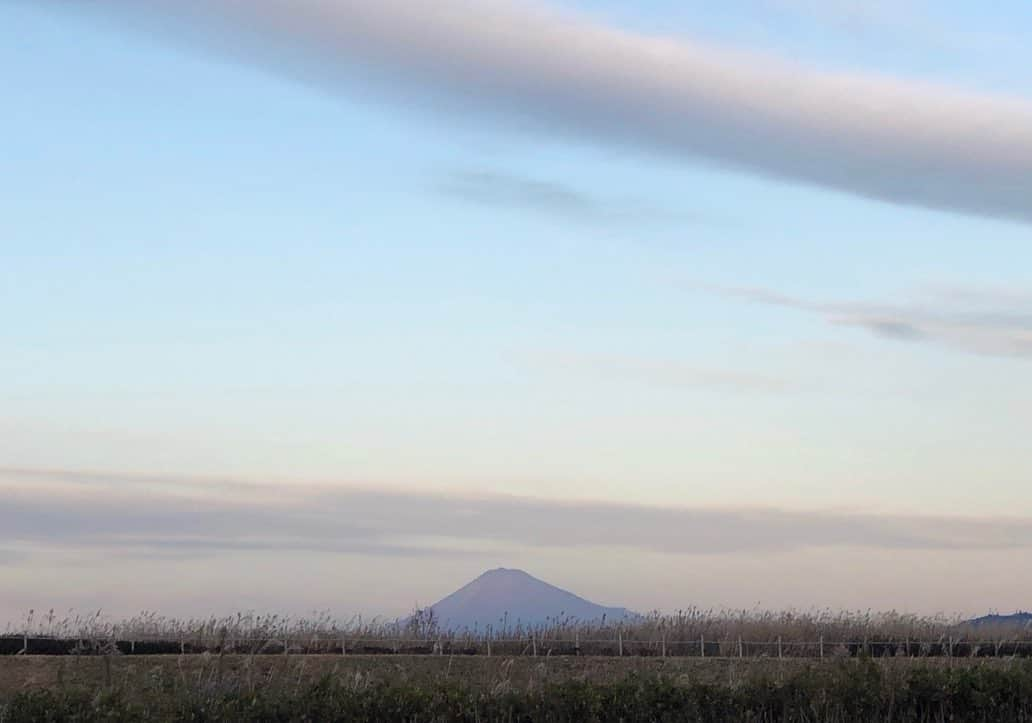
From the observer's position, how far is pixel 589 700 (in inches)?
727

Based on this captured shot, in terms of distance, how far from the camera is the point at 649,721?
1852 cm

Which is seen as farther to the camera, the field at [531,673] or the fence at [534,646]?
the fence at [534,646]

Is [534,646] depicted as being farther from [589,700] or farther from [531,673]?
[589,700]

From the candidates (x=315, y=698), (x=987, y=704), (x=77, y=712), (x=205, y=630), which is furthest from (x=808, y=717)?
(x=205, y=630)

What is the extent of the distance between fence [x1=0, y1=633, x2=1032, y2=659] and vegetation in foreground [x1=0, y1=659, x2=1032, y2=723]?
31.3 ft

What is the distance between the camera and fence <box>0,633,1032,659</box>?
97.9 ft

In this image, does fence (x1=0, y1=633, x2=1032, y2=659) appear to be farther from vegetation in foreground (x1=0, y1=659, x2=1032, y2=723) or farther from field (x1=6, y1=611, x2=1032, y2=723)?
vegetation in foreground (x1=0, y1=659, x2=1032, y2=723)

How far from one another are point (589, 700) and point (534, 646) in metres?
13.9

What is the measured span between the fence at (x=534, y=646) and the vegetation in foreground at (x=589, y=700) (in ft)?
31.3

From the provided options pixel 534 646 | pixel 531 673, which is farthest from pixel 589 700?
pixel 534 646

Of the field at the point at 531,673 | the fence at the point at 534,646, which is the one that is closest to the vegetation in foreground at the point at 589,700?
the field at the point at 531,673

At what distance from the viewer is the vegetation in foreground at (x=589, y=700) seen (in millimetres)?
17375

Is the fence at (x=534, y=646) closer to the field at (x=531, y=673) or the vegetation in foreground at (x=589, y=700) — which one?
the field at (x=531, y=673)


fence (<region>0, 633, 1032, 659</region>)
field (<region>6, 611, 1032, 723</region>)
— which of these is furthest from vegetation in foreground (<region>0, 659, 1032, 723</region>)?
fence (<region>0, 633, 1032, 659</region>)
